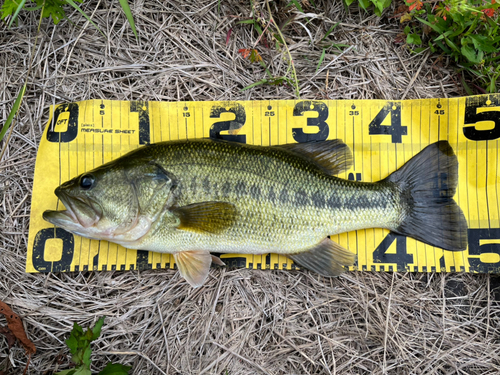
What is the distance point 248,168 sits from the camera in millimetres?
2613

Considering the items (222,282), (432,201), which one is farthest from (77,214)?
(432,201)

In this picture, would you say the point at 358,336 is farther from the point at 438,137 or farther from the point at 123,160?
the point at 123,160

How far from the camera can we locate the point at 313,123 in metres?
2.99

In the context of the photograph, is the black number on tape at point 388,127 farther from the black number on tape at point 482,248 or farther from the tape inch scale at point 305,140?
the black number on tape at point 482,248

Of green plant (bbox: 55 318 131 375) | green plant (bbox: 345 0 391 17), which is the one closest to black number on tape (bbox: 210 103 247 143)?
green plant (bbox: 345 0 391 17)

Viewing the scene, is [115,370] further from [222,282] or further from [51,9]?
[51,9]

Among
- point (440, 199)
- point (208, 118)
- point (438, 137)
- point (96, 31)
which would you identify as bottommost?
point (440, 199)

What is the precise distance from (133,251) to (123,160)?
0.85 m

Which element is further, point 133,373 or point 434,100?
point 434,100

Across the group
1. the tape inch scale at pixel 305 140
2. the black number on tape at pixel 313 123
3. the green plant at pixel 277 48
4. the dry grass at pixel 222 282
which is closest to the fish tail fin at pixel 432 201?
the tape inch scale at pixel 305 140

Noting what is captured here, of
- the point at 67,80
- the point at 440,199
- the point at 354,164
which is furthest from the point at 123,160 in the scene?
the point at 440,199

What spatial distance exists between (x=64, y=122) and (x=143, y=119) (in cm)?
71

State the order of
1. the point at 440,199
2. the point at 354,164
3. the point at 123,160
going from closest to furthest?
the point at 123,160 → the point at 440,199 → the point at 354,164

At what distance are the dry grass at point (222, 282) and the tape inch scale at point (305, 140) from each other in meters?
0.12
